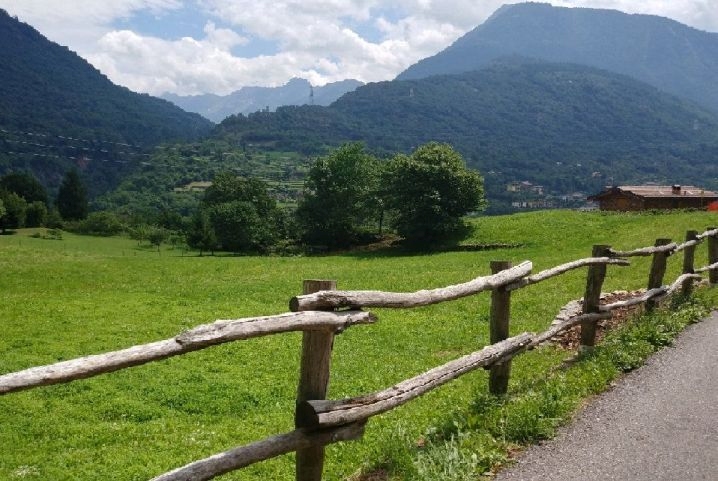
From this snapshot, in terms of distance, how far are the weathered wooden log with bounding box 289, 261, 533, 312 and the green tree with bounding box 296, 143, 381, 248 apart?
5488 cm

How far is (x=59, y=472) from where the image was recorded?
27.2 ft

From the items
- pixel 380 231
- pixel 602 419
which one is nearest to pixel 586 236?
pixel 380 231

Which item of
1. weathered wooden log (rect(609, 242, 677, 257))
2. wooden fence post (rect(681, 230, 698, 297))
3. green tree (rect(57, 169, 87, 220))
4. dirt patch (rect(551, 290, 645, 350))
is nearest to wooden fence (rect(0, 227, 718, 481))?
dirt patch (rect(551, 290, 645, 350))

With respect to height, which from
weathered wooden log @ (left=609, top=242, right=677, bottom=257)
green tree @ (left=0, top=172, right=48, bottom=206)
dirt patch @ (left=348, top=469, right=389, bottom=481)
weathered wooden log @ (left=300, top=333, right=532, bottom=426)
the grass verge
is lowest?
green tree @ (left=0, top=172, right=48, bottom=206)

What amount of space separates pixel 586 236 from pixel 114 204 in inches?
6421

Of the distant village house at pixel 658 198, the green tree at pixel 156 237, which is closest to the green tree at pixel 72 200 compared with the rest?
the green tree at pixel 156 237

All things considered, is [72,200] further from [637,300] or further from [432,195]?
[637,300]

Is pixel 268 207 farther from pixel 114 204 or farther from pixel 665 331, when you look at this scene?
pixel 114 204

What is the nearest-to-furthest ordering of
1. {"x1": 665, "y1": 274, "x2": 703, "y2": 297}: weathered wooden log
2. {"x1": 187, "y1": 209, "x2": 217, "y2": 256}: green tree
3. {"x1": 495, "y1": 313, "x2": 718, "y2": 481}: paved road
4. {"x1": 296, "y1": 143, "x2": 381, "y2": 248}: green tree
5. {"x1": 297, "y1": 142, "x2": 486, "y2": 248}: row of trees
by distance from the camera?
{"x1": 495, "y1": 313, "x2": 718, "y2": 481}: paved road < {"x1": 665, "y1": 274, "x2": 703, "y2": 297}: weathered wooden log < {"x1": 297, "y1": 142, "x2": 486, "y2": 248}: row of trees < {"x1": 296, "y1": 143, "x2": 381, "y2": 248}: green tree < {"x1": 187, "y1": 209, "x2": 217, "y2": 256}: green tree

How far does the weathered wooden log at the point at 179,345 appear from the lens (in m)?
3.64

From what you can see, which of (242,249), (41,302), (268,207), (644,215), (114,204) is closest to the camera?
(41,302)

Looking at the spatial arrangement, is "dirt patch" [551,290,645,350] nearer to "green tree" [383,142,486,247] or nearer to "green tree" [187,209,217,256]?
"green tree" [383,142,486,247]

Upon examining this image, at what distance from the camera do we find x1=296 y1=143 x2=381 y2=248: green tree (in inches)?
2559

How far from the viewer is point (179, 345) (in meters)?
4.32
